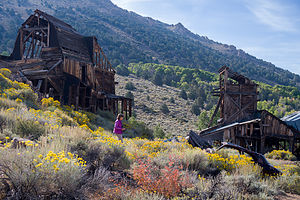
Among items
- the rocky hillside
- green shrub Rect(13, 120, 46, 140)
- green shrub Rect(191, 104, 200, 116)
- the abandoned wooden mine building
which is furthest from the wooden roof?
green shrub Rect(191, 104, 200, 116)

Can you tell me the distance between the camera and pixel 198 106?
182 ft

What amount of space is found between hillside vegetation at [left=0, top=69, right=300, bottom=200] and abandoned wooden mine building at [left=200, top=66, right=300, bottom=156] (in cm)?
1617

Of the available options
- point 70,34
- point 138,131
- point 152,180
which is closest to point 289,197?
point 152,180

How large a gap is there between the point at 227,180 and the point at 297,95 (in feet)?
333

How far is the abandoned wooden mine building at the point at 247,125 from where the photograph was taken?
24266 millimetres

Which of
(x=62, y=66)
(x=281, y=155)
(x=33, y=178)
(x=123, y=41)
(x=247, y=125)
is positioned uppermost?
(x=123, y=41)

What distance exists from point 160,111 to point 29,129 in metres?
42.1

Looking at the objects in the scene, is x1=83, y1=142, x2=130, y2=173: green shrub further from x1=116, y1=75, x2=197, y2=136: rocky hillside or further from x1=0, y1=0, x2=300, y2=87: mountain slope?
x1=0, y1=0, x2=300, y2=87: mountain slope

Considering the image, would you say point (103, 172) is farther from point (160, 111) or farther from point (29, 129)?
point (160, 111)

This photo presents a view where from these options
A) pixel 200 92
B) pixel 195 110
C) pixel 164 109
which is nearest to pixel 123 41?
pixel 200 92

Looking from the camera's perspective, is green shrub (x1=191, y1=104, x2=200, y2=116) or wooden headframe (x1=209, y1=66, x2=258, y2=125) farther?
green shrub (x1=191, y1=104, x2=200, y2=116)

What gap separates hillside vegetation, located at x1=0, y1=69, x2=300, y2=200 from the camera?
399 cm

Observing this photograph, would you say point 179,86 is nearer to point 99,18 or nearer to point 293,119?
point 293,119

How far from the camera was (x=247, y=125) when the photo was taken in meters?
25.1
